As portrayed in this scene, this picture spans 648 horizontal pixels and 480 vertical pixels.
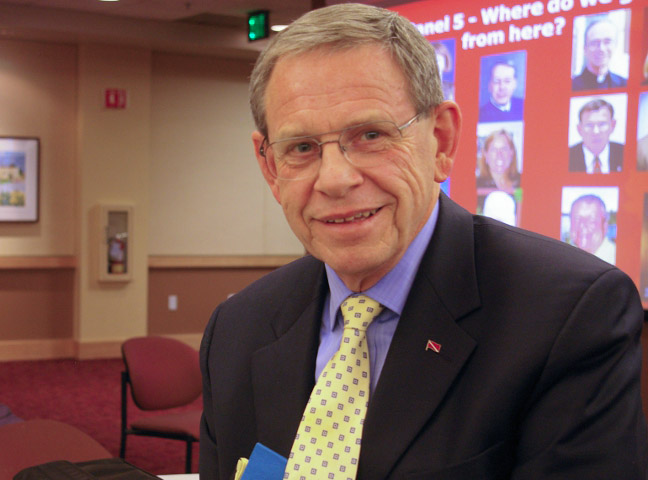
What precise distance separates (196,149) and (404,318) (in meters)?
7.78

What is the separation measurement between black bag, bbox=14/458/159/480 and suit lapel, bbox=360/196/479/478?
774mm

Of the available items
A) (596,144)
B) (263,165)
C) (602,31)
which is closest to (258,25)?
(602,31)

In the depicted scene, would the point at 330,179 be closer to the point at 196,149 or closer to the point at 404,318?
the point at 404,318

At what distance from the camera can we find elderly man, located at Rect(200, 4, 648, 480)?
1.10 meters

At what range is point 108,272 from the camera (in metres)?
8.20

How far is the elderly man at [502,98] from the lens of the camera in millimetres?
3285

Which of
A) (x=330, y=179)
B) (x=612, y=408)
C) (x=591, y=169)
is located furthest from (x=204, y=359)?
(x=591, y=169)

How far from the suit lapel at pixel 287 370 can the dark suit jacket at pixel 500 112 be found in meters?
2.07

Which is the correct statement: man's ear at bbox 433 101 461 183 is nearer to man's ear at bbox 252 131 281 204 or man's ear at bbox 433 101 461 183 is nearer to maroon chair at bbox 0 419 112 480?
man's ear at bbox 252 131 281 204

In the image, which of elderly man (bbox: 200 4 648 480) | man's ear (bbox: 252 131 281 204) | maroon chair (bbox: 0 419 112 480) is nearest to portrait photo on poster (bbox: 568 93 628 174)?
elderly man (bbox: 200 4 648 480)

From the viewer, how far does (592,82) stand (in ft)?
9.82

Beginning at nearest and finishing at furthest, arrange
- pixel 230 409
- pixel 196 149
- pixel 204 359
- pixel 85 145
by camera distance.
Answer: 1. pixel 230 409
2. pixel 204 359
3. pixel 85 145
4. pixel 196 149

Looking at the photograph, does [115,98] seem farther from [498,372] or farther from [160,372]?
[498,372]

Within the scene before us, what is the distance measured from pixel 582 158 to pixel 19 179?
6.51 m
